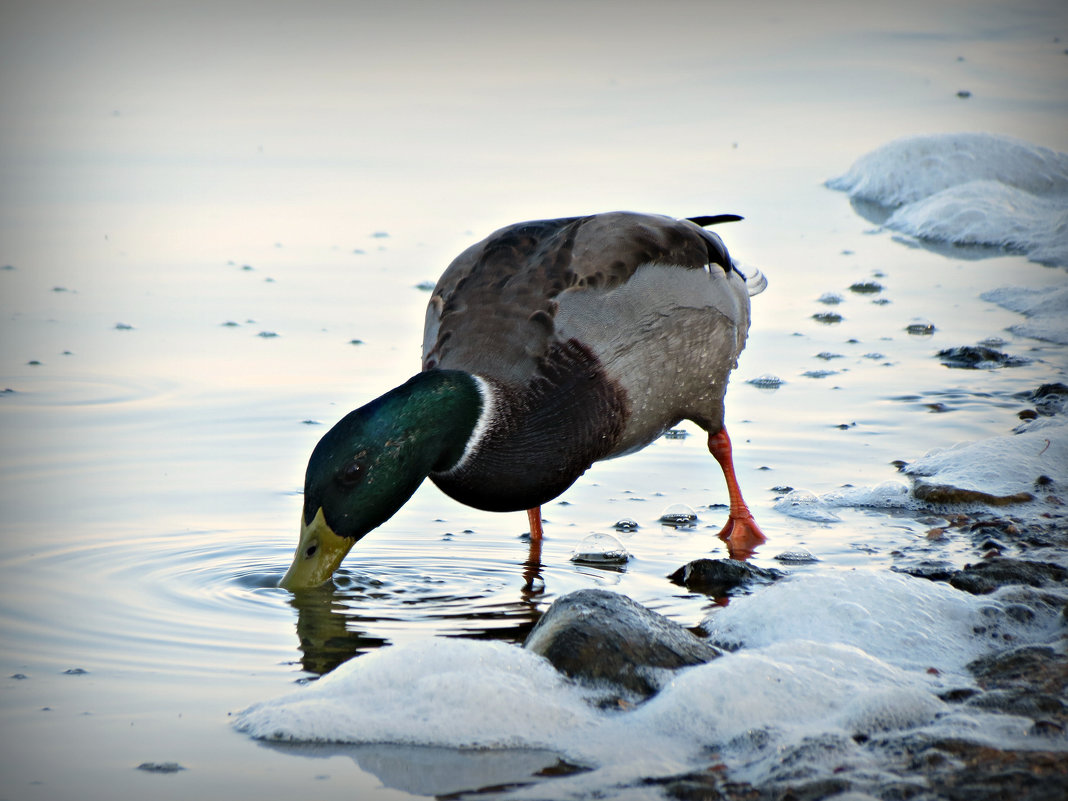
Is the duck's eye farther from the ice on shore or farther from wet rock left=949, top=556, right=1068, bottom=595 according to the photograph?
the ice on shore

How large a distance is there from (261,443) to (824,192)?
5500 millimetres

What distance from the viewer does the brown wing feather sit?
4.20 metres

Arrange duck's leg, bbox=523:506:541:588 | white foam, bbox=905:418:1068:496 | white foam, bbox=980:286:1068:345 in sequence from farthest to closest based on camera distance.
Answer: white foam, bbox=980:286:1068:345 → white foam, bbox=905:418:1068:496 → duck's leg, bbox=523:506:541:588

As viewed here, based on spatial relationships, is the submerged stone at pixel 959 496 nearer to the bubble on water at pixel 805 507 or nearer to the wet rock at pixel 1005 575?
the bubble on water at pixel 805 507

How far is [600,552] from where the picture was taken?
15.1 feet

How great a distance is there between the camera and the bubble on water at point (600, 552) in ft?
15.0

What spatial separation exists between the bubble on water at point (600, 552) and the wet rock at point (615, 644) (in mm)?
965

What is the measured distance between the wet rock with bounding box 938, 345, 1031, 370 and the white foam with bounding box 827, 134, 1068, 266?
7.77 ft

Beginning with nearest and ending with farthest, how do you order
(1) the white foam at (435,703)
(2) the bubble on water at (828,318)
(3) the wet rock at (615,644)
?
1. (1) the white foam at (435,703)
2. (3) the wet rock at (615,644)
3. (2) the bubble on water at (828,318)

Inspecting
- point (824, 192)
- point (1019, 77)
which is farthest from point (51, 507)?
point (1019, 77)

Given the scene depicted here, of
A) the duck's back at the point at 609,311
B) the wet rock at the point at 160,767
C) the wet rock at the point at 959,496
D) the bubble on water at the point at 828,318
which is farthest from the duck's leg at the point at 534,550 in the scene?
the bubble on water at the point at 828,318

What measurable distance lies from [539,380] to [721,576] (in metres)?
0.87

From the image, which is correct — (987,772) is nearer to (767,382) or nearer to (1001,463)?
(1001,463)

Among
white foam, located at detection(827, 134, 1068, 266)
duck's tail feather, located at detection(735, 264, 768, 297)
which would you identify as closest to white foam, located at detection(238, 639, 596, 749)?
duck's tail feather, located at detection(735, 264, 768, 297)
